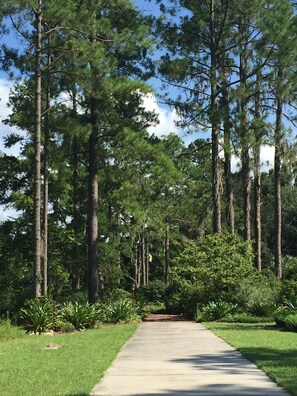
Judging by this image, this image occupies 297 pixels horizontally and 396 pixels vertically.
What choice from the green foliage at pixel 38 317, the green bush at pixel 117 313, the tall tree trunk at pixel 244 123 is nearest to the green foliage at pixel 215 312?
the green bush at pixel 117 313

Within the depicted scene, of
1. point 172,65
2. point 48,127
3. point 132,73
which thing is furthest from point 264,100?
point 48,127

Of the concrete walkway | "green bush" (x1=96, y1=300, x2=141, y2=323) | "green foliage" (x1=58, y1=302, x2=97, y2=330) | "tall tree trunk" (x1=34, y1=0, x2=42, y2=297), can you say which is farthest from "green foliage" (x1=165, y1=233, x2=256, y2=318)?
the concrete walkway

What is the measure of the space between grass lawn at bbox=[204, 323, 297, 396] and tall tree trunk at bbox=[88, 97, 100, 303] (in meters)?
8.52

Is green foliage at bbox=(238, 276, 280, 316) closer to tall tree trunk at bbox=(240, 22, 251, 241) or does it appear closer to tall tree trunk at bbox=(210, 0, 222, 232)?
tall tree trunk at bbox=(210, 0, 222, 232)

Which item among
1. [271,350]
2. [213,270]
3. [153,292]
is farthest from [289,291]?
[153,292]

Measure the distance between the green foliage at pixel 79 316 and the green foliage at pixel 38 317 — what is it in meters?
0.56

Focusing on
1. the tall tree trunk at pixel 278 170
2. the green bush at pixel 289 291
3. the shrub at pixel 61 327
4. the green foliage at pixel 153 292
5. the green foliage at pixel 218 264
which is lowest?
the green foliage at pixel 153 292

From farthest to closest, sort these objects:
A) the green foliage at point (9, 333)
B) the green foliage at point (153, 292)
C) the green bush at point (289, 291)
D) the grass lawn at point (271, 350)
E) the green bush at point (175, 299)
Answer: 1. the green foliage at point (153, 292)
2. the green bush at point (175, 299)
3. the green bush at point (289, 291)
4. the green foliage at point (9, 333)
5. the grass lawn at point (271, 350)

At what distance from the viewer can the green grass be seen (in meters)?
7.56

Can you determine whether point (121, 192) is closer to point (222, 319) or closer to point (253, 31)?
point (222, 319)

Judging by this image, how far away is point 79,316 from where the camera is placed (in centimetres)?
1892

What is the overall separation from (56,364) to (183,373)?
2.54 m

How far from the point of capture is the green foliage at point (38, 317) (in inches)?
699

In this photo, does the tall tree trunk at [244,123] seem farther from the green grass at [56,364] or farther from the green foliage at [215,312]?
the green grass at [56,364]
